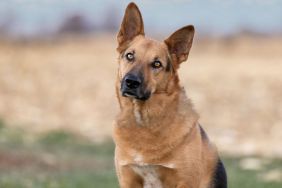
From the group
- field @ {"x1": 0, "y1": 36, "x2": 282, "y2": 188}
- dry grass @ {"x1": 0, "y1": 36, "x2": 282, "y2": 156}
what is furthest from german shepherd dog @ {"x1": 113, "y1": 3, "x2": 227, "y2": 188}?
dry grass @ {"x1": 0, "y1": 36, "x2": 282, "y2": 156}

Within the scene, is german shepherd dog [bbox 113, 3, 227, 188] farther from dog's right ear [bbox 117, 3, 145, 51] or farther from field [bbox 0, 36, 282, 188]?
field [bbox 0, 36, 282, 188]

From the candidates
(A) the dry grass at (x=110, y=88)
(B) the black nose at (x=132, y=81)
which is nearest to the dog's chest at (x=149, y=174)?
(B) the black nose at (x=132, y=81)

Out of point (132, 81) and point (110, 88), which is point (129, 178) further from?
point (110, 88)

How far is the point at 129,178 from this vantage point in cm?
857

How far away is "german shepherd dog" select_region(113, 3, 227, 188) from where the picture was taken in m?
8.47

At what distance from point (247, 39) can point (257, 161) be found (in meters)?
15.4

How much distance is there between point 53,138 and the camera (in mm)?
23016

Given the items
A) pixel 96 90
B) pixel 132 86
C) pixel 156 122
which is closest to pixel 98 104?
pixel 96 90

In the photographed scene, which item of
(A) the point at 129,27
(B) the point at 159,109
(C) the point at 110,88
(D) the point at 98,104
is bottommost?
(D) the point at 98,104

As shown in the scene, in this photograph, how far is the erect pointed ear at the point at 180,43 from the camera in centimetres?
898

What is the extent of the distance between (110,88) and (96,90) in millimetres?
486

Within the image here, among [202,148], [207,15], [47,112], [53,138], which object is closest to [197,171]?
[202,148]

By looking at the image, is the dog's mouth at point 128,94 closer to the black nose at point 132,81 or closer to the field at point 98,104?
the black nose at point 132,81

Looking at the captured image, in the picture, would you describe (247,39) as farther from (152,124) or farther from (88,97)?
(152,124)
